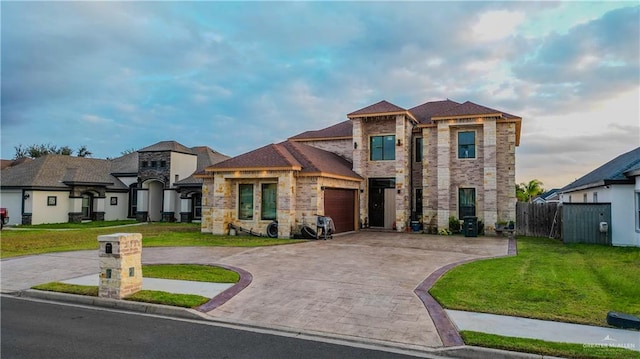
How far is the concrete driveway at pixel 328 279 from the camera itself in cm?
691

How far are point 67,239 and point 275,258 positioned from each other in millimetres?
12721

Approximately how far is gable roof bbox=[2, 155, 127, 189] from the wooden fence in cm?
3177

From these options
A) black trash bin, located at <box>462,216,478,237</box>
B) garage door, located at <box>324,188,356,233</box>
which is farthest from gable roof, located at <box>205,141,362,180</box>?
black trash bin, located at <box>462,216,478,237</box>

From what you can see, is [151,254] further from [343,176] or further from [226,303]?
[343,176]

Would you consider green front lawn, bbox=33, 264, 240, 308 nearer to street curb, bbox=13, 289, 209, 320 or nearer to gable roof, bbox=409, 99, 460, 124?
street curb, bbox=13, 289, 209, 320

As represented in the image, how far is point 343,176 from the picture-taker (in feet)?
73.1

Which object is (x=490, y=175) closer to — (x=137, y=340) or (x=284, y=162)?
(x=284, y=162)

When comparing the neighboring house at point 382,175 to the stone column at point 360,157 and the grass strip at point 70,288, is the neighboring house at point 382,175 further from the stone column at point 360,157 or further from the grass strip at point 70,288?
the grass strip at point 70,288

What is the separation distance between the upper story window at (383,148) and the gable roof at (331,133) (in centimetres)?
218

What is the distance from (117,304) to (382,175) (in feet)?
63.4

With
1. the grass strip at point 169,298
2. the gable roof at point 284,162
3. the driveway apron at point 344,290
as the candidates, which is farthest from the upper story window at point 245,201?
the grass strip at point 169,298

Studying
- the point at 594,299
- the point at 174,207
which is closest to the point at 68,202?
the point at 174,207

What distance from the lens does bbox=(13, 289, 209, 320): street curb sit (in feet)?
24.6

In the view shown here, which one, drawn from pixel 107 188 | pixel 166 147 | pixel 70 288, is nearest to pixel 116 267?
pixel 70 288
